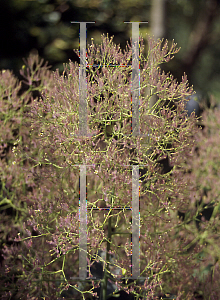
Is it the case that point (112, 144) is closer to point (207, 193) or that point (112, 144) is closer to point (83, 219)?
point (83, 219)

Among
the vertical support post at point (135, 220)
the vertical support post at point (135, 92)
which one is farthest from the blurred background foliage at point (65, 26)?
the vertical support post at point (135, 220)

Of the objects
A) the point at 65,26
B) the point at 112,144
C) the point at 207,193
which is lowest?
the point at 207,193

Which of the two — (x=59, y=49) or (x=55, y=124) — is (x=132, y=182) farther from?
(x=59, y=49)

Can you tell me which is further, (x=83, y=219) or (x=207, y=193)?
(x=207, y=193)

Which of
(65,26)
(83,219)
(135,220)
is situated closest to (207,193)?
(135,220)

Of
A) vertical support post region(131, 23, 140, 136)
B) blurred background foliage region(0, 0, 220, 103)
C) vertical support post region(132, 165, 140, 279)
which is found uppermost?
blurred background foliage region(0, 0, 220, 103)

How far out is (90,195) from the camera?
1.12 metres

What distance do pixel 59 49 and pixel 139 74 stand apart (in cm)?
159

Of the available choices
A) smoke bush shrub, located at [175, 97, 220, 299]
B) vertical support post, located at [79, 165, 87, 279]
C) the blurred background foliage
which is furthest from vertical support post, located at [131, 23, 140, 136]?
the blurred background foliage

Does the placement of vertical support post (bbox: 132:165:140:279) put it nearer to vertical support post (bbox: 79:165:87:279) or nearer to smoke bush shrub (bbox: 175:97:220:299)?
vertical support post (bbox: 79:165:87:279)

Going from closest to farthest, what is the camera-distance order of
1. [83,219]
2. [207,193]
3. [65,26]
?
[83,219]
[207,193]
[65,26]

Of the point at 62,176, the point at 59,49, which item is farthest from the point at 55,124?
the point at 59,49

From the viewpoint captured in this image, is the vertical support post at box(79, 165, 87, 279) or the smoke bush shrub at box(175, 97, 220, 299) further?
the smoke bush shrub at box(175, 97, 220, 299)

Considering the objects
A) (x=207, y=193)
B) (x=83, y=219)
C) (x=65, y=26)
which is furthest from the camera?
(x=65, y=26)
